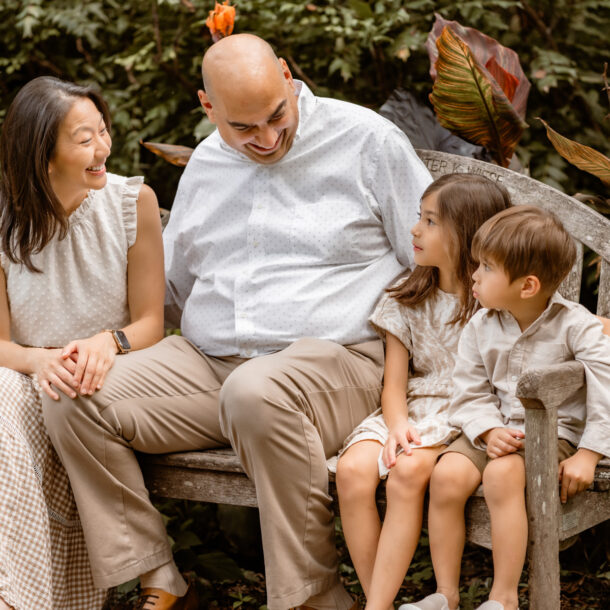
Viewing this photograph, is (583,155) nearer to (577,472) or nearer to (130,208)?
(577,472)

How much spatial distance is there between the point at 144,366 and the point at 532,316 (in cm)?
108

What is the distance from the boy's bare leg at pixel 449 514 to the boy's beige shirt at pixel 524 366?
0.09 meters

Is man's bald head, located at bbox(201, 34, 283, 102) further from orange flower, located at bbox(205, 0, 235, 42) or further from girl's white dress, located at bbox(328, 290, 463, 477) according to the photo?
girl's white dress, located at bbox(328, 290, 463, 477)

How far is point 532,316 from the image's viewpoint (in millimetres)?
2469

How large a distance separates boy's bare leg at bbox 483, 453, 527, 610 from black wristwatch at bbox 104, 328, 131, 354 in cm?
116

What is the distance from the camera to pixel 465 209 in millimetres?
2652

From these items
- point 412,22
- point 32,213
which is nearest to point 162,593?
point 32,213

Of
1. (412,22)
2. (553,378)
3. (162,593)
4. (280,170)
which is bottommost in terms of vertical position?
(162,593)

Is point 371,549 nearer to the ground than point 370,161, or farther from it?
nearer to the ground

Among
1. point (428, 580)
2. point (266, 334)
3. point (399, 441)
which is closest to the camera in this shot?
point (399, 441)

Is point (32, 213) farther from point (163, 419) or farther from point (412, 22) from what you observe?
point (412, 22)

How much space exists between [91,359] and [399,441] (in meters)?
0.86

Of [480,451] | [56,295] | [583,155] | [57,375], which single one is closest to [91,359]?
[57,375]

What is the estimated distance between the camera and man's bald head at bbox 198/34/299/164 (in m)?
2.80
